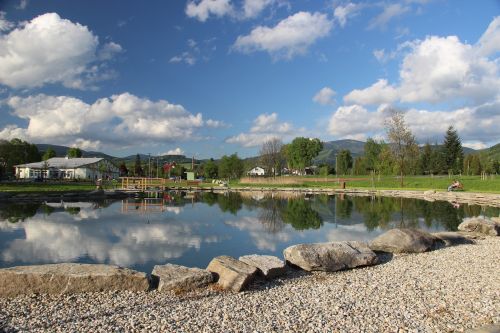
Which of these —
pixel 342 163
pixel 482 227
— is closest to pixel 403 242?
pixel 482 227

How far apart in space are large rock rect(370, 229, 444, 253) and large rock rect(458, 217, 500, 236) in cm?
412

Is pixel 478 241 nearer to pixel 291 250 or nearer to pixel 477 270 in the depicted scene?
pixel 477 270

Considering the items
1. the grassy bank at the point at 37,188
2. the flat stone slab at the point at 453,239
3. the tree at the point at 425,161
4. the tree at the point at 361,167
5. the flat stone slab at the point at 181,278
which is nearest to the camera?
the flat stone slab at the point at 181,278

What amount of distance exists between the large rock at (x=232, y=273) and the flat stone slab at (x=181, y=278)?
0.74 ft

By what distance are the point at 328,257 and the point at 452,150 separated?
6908cm

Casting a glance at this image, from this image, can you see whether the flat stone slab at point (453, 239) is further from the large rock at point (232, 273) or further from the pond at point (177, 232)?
the large rock at point (232, 273)

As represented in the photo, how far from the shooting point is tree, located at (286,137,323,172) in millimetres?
99250

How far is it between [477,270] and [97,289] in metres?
8.24

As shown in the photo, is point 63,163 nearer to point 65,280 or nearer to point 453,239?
point 65,280

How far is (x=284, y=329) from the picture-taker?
5207 millimetres

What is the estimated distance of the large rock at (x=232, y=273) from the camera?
723cm

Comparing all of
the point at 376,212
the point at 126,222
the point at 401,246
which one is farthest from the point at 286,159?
the point at 401,246

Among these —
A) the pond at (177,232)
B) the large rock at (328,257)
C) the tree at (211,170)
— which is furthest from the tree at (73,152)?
the large rock at (328,257)

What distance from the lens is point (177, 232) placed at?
15.7 meters
